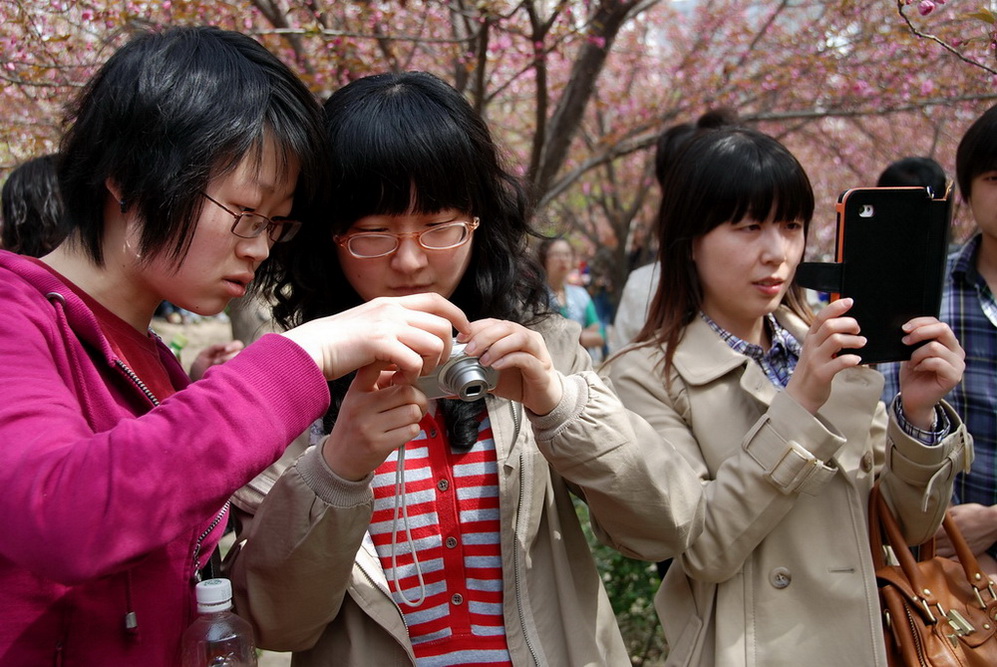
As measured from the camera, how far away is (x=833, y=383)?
1.99m

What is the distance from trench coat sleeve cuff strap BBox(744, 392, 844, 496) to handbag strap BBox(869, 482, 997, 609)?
0.92 ft

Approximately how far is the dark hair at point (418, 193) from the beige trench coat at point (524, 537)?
7.3 inches

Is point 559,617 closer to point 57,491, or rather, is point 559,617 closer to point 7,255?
point 57,491

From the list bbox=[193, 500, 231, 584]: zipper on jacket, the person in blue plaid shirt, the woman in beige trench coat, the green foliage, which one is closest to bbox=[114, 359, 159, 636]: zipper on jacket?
bbox=[193, 500, 231, 584]: zipper on jacket

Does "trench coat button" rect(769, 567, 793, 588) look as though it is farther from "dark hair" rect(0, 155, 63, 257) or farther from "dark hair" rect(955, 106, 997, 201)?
"dark hair" rect(0, 155, 63, 257)

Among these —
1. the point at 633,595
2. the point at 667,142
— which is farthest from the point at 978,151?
the point at 633,595

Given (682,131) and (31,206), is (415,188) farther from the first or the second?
(682,131)

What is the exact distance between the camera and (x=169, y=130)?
1.22m

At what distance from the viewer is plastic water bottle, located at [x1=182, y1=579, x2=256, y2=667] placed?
4.07ft

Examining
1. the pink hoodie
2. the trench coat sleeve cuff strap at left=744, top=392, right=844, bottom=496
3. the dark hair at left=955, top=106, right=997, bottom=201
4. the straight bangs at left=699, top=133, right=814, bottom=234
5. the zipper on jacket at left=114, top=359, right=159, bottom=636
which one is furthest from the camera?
the dark hair at left=955, top=106, right=997, bottom=201

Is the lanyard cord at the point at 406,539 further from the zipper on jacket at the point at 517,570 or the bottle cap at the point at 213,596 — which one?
the bottle cap at the point at 213,596

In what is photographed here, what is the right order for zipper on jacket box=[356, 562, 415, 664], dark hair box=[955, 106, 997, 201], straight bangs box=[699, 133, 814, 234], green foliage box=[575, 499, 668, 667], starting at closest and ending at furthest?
1. zipper on jacket box=[356, 562, 415, 664]
2. straight bangs box=[699, 133, 814, 234]
3. dark hair box=[955, 106, 997, 201]
4. green foliage box=[575, 499, 668, 667]

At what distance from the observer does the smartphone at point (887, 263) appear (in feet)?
5.95

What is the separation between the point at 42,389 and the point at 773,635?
60.3 inches
